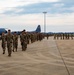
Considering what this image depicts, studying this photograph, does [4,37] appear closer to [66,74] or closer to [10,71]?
[10,71]

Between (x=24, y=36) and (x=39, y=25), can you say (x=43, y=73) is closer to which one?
(x=24, y=36)

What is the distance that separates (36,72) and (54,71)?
97cm

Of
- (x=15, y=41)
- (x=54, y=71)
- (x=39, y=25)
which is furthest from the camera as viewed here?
(x=39, y=25)

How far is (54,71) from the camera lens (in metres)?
14.1

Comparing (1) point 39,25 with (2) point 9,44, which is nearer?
(2) point 9,44

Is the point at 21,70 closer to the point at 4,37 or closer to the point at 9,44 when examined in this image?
the point at 9,44

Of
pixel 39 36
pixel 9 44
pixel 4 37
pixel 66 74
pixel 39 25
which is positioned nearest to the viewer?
pixel 66 74

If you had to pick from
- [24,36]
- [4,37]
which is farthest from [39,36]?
[4,37]

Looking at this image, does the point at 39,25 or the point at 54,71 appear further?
the point at 39,25

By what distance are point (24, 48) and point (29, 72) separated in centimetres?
1567

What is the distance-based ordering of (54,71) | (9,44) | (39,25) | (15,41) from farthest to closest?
(39,25) < (15,41) < (9,44) < (54,71)

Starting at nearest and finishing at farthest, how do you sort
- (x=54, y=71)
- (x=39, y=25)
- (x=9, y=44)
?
(x=54, y=71) → (x=9, y=44) → (x=39, y=25)

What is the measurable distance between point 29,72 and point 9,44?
31.0 ft

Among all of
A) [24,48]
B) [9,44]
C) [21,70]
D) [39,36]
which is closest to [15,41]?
[24,48]
